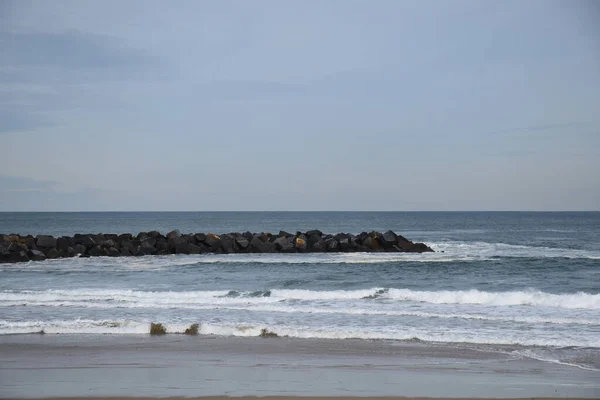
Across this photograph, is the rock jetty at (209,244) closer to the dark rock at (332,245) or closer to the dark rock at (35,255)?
the dark rock at (332,245)

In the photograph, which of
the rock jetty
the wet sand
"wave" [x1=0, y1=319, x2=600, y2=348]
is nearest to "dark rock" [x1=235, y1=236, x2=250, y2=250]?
the rock jetty

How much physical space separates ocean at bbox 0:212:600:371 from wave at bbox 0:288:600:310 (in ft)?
0.09

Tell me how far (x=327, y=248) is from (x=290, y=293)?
14.2 metres

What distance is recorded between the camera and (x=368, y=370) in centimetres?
884

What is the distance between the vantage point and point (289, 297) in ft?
54.0

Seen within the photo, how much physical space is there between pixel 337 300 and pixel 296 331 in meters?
4.44

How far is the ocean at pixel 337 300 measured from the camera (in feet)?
38.1

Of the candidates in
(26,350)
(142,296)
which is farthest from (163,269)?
(26,350)

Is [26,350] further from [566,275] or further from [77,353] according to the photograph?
[566,275]

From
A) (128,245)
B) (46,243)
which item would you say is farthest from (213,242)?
(46,243)

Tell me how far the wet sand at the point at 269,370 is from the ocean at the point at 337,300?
661 mm

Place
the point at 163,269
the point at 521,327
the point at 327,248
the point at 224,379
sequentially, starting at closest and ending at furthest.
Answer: the point at 224,379 → the point at 521,327 → the point at 163,269 → the point at 327,248

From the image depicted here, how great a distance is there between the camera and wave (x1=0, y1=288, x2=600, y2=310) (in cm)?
1539

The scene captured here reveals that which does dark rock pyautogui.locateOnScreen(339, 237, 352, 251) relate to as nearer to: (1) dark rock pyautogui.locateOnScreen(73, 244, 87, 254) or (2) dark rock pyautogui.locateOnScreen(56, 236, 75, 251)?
(1) dark rock pyautogui.locateOnScreen(73, 244, 87, 254)
